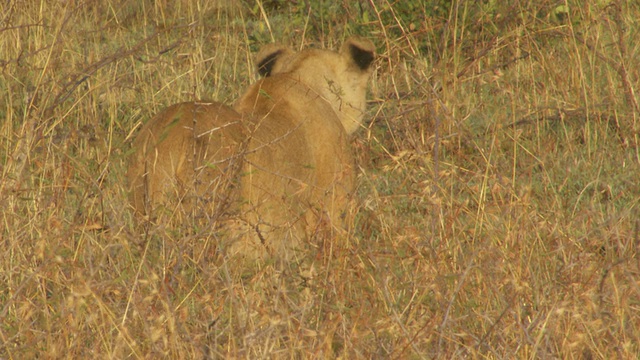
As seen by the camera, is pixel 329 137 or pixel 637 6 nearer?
pixel 329 137

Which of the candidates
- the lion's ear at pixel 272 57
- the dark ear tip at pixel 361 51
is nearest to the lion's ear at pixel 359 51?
the dark ear tip at pixel 361 51

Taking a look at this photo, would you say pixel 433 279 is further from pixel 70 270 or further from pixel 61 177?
pixel 61 177

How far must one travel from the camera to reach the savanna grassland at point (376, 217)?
2.93 metres

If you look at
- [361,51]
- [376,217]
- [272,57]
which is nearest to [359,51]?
[361,51]

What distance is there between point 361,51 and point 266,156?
1169 millimetres

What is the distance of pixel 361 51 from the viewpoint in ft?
16.4

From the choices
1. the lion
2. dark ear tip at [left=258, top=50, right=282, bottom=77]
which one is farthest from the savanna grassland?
dark ear tip at [left=258, top=50, right=282, bottom=77]

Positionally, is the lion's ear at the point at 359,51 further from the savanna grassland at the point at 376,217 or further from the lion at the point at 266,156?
the savanna grassland at the point at 376,217

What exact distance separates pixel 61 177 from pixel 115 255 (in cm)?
47

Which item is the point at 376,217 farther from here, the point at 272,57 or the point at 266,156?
the point at 272,57

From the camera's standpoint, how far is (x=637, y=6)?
7.53 meters

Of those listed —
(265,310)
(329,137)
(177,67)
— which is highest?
(265,310)

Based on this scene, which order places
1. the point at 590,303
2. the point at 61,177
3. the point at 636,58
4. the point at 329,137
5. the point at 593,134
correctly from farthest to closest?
the point at 636,58, the point at 593,134, the point at 329,137, the point at 61,177, the point at 590,303

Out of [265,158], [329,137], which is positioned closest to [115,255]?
[265,158]
